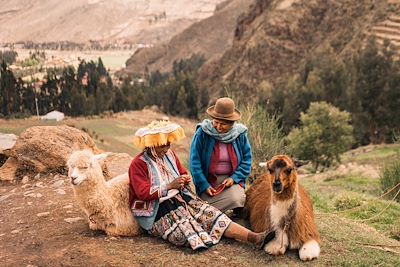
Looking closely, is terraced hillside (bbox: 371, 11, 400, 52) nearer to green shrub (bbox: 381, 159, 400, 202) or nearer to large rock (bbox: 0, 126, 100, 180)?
green shrub (bbox: 381, 159, 400, 202)

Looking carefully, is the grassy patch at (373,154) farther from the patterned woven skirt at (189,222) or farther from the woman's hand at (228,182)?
the patterned woven skirt at (189,222)

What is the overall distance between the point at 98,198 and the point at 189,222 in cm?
119

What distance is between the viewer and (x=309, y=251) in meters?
5.31

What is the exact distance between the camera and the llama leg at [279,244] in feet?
17.6

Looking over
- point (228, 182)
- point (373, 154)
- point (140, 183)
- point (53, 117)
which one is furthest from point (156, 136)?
point (53, 117)

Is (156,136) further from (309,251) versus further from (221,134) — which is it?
(309,251)

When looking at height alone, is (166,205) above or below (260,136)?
above

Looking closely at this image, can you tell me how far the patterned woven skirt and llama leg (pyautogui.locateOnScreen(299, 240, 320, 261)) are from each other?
0.98 m

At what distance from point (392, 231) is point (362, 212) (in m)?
1.57

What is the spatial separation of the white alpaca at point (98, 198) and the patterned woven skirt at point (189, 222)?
16.2 inches

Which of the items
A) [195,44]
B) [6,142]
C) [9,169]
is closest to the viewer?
[9,169]

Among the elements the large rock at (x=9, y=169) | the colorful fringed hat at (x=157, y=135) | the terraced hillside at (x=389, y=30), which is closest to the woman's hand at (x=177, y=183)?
the colorful fringed hat at (x=157, y=135)

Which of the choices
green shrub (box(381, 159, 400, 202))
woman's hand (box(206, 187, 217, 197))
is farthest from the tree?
woman's hand (box(206, 187, 217, 197))

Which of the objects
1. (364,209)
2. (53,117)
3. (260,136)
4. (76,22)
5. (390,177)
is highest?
(260,136)
